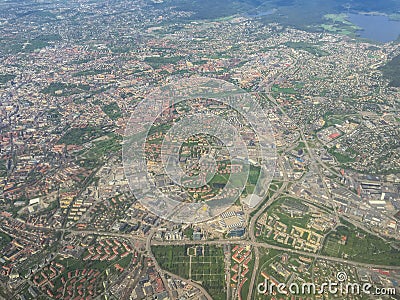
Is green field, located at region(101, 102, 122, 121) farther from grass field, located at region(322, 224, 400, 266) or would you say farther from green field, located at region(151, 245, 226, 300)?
grass field, located at region(322, 224, 400, 266)

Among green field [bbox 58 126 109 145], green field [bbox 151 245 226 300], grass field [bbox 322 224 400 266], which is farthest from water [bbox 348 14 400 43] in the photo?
green field [bbox 151 245 226 300]

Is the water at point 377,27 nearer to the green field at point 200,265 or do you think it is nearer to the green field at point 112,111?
the green field at point 112,111

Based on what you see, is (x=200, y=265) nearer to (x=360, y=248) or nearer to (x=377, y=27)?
(x=360, y=248)

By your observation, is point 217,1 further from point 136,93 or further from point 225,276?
point 225,276

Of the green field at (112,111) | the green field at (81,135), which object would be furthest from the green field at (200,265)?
the green field at (112,111)

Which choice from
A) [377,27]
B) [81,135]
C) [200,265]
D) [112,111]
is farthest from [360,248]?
[377,27]

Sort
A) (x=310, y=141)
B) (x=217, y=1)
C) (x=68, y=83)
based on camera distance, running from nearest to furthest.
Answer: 1. (x=310, y=141)
2. (x=68, y=83)
3. (x=217, y=1)

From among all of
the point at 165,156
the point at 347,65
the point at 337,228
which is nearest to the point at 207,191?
the point at 165,156
